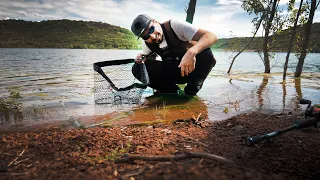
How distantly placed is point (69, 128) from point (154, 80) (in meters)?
2.53

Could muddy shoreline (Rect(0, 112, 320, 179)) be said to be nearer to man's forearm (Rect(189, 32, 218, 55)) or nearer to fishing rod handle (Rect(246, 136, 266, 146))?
fishing rod handle (Rect(246, 136, 266, 146))

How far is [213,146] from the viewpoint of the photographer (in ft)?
7.07

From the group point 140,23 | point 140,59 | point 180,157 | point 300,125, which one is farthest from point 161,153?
point 140,59

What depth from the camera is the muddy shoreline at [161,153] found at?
1.54m

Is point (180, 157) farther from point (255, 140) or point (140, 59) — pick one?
point (140, 59)

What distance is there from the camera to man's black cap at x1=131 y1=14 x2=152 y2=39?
12.8 feet

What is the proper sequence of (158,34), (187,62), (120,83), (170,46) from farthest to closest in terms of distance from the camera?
1. (120,83)
2. (170,46)
3. (158,34)
4. (187,62)

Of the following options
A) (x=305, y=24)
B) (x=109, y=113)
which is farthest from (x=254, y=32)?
(x=109, y=113)

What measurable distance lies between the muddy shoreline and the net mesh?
6.16ft

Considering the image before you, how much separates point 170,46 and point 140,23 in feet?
2.84

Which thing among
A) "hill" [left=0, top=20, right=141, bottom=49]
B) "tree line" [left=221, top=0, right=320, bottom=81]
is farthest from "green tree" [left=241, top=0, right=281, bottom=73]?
"hill" [left=0, top=20, right=141, bottom=49]

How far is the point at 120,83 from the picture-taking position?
16.6ft

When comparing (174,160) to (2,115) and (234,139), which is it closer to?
(234,139)

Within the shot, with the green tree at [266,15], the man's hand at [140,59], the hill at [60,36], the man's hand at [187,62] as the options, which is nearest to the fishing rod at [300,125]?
the man's hand at [187,62]
